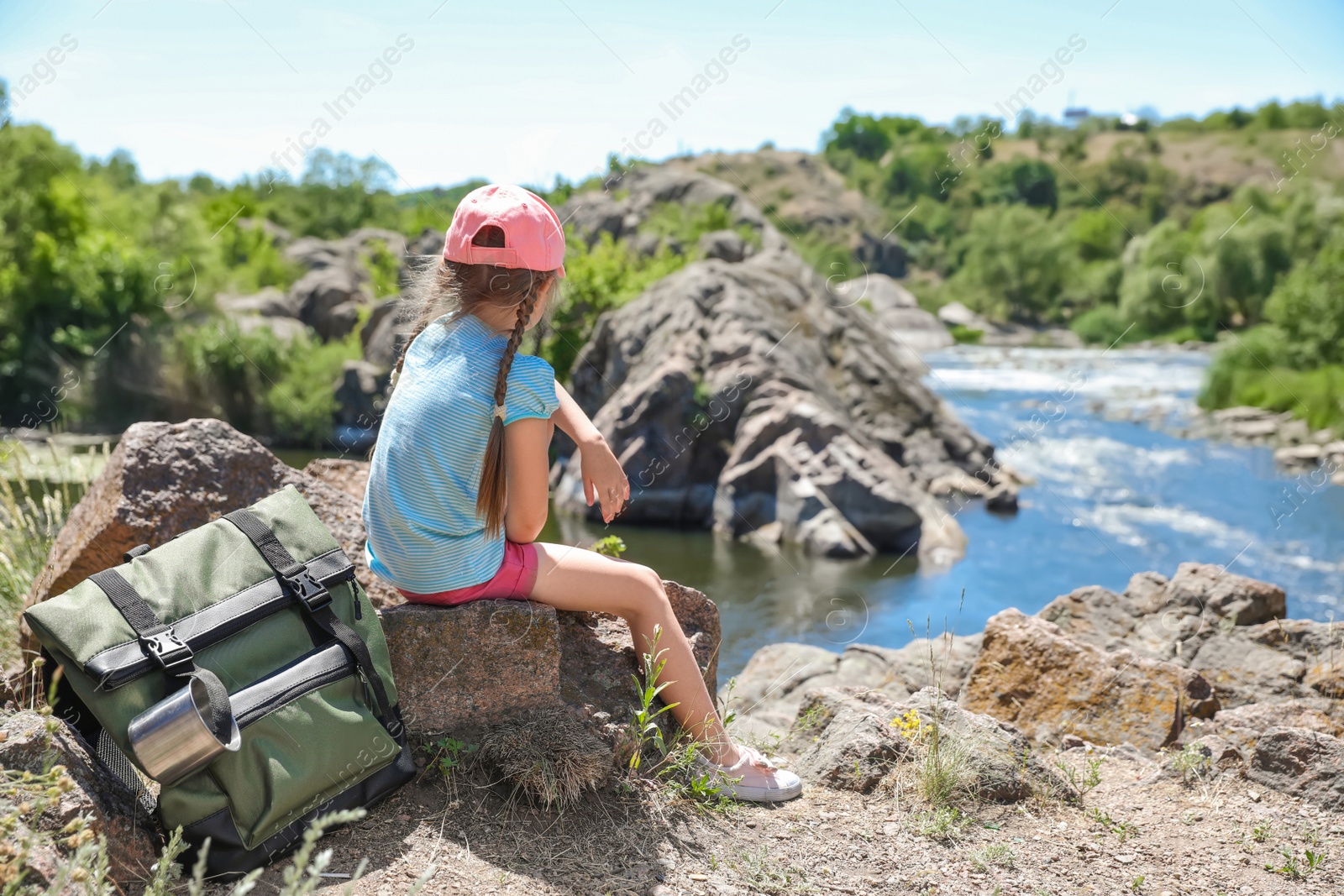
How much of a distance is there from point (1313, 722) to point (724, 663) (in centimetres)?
584

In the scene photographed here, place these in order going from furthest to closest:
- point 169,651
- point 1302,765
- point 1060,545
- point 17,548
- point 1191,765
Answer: point 1060,545
point 17,548
point 1191,765
point 1302,765
point 169,651

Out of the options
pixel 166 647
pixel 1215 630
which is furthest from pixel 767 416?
pixel 166 647

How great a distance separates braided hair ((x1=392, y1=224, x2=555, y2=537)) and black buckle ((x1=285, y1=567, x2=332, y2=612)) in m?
0.51

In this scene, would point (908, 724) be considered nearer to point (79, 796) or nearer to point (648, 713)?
point (648, 713)

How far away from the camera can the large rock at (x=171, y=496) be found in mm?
3676

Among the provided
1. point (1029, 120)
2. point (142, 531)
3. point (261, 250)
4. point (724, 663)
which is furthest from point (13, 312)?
point (1029, 120)

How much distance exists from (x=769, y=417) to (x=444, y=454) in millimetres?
13765

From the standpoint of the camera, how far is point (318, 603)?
2885 mm

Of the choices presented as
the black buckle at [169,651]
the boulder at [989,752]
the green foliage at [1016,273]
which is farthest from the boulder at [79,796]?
the green foliage at [1016,273]

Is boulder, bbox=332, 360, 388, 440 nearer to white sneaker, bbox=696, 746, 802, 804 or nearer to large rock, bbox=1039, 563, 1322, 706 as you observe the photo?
large rock, bbox=1039, 563, 1322, 706

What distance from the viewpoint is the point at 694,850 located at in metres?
3.05

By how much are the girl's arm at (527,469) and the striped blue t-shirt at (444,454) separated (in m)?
0.04

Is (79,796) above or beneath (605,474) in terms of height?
beneath

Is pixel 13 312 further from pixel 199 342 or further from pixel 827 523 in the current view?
pixel 827 523
